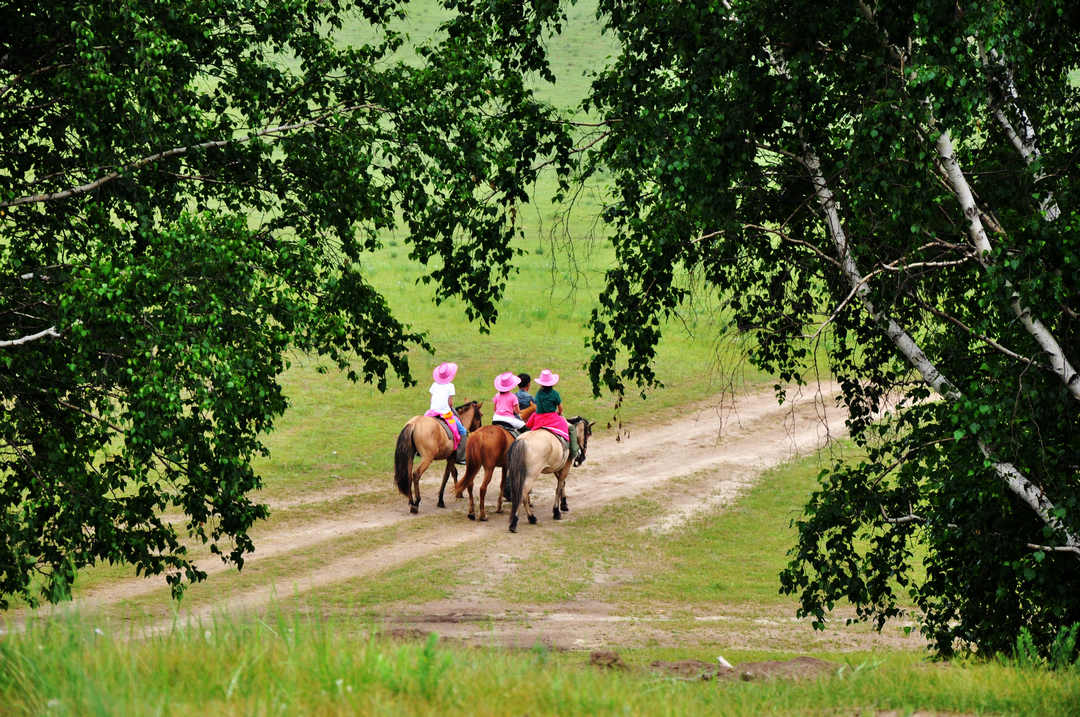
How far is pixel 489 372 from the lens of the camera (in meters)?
A: 30.6

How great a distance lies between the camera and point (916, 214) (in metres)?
8.96

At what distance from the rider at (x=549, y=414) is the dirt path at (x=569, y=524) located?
1.64 meters

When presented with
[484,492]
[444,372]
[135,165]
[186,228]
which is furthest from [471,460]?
[186,228]

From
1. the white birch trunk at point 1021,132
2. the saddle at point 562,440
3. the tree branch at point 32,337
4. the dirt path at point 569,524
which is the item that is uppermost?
the white birch trunk at point 1021,132

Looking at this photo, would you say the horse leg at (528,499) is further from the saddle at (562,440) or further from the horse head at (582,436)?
the horse head at (582,436)

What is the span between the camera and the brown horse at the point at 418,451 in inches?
789

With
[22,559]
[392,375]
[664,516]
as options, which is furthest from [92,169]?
[392,375]

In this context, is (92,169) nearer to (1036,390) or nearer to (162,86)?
(162,86)

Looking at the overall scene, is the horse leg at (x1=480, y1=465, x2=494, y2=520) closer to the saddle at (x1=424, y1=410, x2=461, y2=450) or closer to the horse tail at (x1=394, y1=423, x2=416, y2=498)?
the saddle at (x1=424, y1=410, x2=461, y2=450)

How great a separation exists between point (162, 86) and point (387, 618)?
24.5ft

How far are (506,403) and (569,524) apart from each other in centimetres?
278

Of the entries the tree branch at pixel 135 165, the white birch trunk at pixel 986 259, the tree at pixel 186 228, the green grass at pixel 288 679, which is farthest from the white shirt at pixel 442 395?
the green grass at pixel 288 679

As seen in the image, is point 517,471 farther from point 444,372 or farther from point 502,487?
point 444,372

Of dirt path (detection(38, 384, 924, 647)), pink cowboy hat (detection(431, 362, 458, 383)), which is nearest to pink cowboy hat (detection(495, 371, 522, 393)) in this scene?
pink cowboy hat (detection(431, 362, 458, 383))
